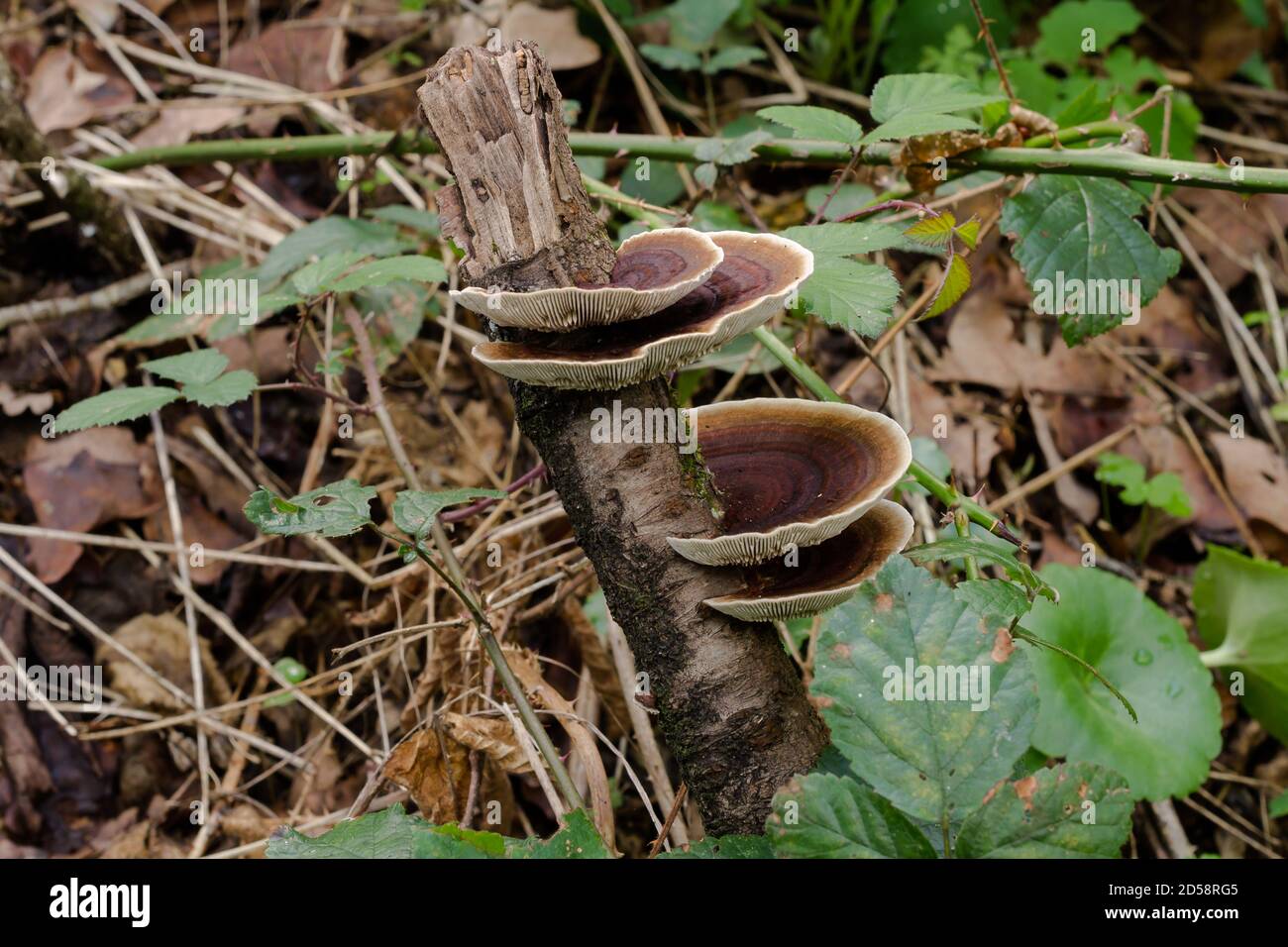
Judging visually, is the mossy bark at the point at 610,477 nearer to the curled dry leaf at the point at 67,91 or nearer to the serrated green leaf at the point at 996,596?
the serrated green leaf at the point at 996,596

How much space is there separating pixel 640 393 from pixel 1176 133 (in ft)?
13.2

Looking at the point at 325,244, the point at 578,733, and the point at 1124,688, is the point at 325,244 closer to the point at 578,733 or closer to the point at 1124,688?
the point at 578,733

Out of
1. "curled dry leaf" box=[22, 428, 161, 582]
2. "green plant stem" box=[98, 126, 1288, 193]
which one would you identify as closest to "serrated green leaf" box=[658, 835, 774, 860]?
"green plant stem" box=[98, 126, 1288, 193]

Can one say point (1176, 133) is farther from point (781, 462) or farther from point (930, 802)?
point (930, 802)

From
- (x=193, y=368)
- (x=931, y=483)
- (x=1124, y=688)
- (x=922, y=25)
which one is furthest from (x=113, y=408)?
(x=922, y=25)

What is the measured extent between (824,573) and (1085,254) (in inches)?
62.9

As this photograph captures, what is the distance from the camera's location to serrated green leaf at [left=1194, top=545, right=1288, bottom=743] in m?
3.37

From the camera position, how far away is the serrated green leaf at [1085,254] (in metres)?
3.02

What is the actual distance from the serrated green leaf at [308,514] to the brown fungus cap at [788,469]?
2.32 ft

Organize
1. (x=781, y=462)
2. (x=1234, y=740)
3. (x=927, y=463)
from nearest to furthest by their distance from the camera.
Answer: (x=781, y=462) → (x=927, y=463) → (x=1234, y=740)

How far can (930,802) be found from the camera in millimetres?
1750

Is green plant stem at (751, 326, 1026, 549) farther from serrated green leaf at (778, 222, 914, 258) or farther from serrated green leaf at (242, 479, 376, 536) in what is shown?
serrated green leaf at (242, 479, 376, 536)

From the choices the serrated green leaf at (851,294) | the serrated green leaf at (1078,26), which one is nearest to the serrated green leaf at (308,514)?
the serrated green leaf at (851,294)
